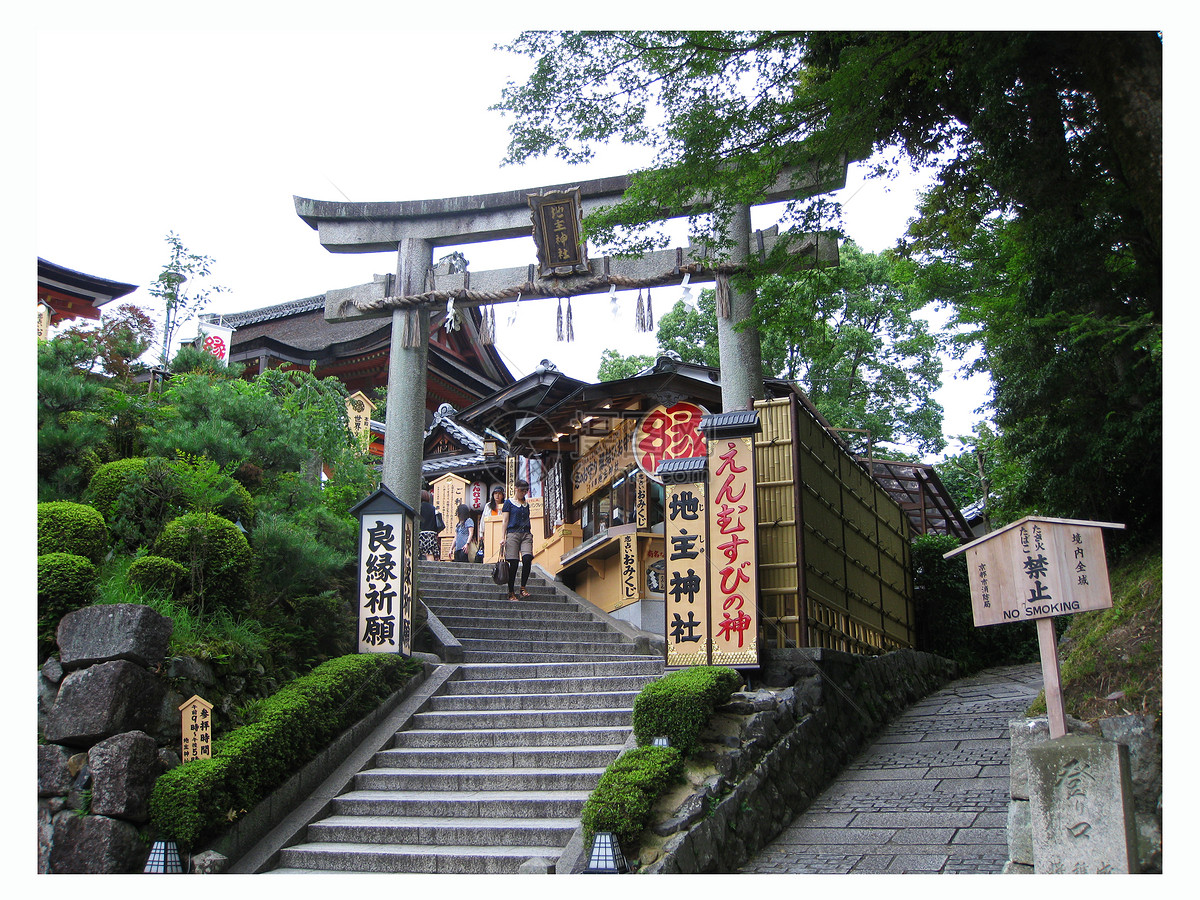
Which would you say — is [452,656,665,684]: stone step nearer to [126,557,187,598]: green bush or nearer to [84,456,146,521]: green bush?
[126,557,187,598]: green bush

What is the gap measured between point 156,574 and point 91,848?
8.80 feet

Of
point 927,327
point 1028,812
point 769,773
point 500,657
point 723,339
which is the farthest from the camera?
point 927,327

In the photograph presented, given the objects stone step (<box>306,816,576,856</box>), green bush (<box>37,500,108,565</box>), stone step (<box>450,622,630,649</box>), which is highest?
green bush (<box>37,500,108,565</box>)

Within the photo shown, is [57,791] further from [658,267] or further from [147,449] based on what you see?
[658,267]

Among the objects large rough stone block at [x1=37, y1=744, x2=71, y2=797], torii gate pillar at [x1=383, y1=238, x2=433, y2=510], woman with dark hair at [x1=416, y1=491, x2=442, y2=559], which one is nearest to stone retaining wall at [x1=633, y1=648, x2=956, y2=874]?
large rough stone block at [x1=37, y1=744, x2=71, y2=797]

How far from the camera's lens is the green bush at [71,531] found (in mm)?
8469

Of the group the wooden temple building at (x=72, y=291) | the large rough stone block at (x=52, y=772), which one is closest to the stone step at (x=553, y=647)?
the large rough stone block at (x=52, y=772)

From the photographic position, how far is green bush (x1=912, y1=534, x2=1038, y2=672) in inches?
720

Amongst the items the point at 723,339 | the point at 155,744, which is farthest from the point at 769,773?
Answer: the point at 723,339

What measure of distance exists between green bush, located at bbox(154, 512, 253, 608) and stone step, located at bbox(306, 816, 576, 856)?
8.77ft

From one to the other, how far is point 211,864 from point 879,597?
35.5 feet

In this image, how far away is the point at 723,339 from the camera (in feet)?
43.9

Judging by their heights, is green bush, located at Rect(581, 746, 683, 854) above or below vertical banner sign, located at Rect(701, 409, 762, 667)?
below

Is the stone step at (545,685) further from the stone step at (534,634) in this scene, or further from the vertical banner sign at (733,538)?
the stone step at (534,634)
